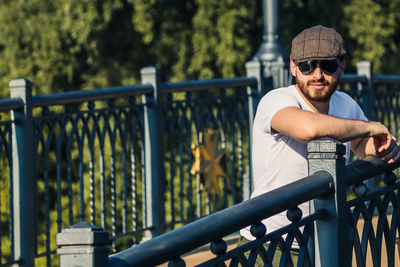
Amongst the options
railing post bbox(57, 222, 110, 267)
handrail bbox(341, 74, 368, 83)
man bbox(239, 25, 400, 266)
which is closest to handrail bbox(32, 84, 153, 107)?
man bbox(239, 25, 400, 266)

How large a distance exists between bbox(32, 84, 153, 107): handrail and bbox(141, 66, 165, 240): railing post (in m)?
0.08

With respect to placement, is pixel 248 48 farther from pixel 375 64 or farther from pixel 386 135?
pixel 386 135

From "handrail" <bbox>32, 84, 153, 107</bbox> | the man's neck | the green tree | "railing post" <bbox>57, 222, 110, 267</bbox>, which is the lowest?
the green tree

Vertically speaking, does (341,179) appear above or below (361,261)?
above

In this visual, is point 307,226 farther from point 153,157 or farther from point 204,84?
point 204,84

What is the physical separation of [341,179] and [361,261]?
0.41 meters

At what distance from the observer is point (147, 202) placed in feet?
22.6

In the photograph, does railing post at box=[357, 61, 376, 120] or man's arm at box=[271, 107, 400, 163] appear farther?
railing post at box=[357, 61, 376, 120]

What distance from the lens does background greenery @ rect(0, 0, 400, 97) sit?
64.0ft

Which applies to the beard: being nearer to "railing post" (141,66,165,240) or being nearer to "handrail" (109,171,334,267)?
"handrail" (109,171,334,267)

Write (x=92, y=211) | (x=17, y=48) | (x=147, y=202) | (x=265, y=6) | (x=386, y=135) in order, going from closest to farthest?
(x=386, y=135)
(x=92, y=211)
(x=147, y=202)
(x=265, y=6)
(x=17, y=48)

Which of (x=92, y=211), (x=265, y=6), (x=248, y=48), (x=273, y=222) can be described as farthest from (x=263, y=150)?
(x=248, y=48)

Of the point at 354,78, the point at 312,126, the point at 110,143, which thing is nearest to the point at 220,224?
the point at 312,126

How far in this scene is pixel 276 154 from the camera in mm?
3561
